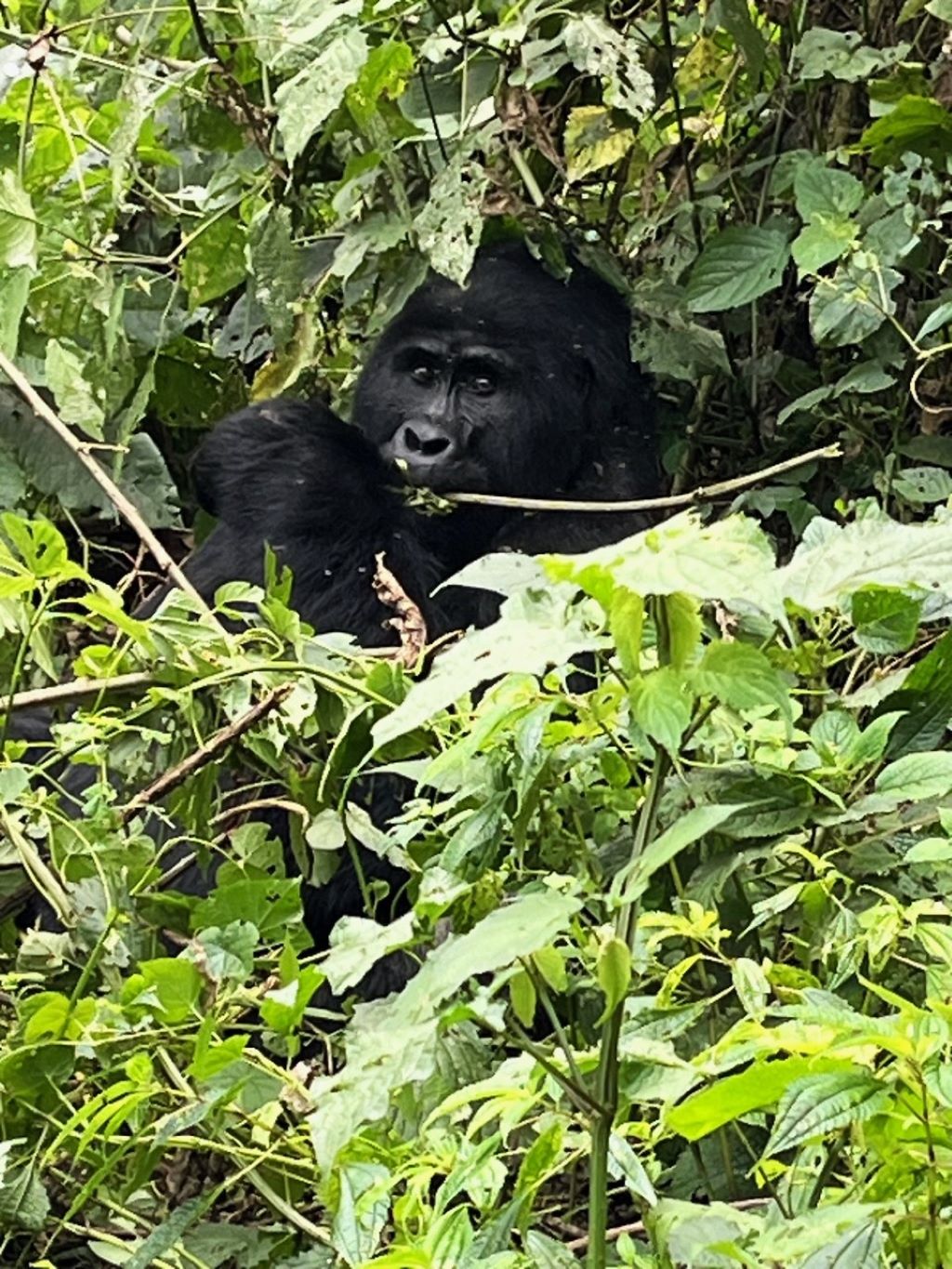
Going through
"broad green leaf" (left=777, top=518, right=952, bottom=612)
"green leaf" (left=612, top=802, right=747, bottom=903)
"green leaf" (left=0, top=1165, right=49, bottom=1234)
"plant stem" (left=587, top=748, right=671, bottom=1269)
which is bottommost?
"green leaf" (left=0, top=1165, right=49, bottom=1234)

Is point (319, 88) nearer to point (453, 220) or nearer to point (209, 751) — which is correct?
point (453, 220)

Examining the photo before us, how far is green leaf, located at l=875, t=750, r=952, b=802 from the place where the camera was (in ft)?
3.96

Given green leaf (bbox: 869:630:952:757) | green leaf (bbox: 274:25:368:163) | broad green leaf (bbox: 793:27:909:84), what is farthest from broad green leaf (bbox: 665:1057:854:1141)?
broad green leaf (bbox: 793:27:909:84)

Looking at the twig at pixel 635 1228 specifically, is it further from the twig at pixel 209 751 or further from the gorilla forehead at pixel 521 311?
the gorilla forehead at pixel 521 311

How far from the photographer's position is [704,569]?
Result: 89 centimetres

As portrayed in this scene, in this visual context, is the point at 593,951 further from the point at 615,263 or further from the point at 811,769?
the point at 615,263

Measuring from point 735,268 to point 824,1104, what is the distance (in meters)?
1.96

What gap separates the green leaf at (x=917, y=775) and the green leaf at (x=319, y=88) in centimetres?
129

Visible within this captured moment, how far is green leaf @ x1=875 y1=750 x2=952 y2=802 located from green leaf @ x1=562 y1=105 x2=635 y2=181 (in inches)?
67.1

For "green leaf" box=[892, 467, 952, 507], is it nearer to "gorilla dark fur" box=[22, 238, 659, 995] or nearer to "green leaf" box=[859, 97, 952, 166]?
"green leaf" box=[859, 97, 952, 166]

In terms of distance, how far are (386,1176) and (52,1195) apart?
740mm

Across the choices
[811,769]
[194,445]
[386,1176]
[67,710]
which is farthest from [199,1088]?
[194,445]

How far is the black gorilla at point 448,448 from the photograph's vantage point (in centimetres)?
292

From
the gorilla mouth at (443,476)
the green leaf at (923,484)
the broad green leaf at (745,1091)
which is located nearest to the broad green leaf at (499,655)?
the broad green leaf at (745,1091)
